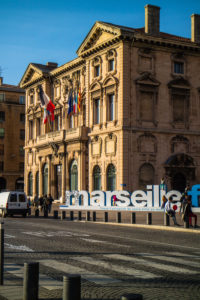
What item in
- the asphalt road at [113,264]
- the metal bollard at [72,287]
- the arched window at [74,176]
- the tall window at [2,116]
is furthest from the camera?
the tall window at [2,116]

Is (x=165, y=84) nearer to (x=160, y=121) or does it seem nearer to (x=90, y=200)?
(x=160, y=121)

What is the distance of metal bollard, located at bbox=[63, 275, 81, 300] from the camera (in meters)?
5.75

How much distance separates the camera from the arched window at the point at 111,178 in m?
44.1

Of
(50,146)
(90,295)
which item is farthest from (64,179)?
(90,295)

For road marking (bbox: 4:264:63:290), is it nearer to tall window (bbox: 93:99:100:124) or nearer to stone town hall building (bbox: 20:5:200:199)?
stone town hall building (bbox: 20:5:200:199)

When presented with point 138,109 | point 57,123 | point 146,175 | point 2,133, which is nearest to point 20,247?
point 146,175

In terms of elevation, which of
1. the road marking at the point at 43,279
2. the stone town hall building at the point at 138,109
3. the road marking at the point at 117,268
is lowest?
the road marking at the point at 43,279

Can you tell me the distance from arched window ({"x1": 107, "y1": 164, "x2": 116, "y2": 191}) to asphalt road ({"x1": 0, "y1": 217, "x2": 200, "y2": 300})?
25854 mm

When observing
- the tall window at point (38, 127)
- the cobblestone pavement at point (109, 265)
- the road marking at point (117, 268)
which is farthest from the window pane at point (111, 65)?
the road marking at point (117, 268)

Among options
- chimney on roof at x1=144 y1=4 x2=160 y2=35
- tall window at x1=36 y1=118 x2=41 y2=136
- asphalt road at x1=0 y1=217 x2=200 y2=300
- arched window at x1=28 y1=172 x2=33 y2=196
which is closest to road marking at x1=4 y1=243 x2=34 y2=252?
asphalt road at x1=0 y1=217 x2=200 y2=300

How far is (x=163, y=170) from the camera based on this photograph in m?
44.0

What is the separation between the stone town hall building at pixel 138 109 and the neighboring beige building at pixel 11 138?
34.7 meters

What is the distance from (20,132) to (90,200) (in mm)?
47020

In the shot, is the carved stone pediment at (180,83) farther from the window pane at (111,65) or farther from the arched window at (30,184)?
the arched window at (30,184)
